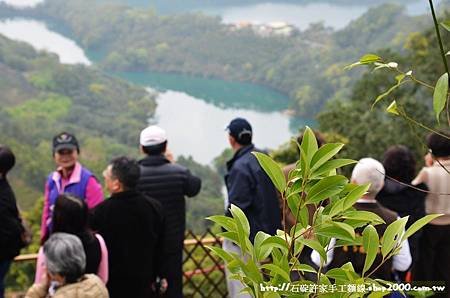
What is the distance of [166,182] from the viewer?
254 cm

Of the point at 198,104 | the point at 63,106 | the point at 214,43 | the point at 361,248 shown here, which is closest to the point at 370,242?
the point at 361,248

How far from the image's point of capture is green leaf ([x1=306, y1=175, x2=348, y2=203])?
0.67m

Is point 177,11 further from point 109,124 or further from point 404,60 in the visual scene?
point 404,60

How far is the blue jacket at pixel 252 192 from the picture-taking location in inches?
98.4

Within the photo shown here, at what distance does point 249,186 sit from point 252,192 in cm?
3

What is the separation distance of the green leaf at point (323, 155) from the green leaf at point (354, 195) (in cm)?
5

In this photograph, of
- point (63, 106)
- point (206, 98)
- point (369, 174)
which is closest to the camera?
point (369, 174)

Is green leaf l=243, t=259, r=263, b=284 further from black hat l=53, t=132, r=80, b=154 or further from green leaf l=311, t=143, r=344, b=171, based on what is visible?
black hat l=53, t=132, r=80, b=154

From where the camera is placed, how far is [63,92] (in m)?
32.5

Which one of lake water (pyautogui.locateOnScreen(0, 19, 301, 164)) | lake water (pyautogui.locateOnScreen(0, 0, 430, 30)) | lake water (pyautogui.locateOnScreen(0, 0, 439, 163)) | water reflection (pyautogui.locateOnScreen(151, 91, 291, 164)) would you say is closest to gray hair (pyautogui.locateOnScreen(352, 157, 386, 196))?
lake water (pyautogui.locateOnScreen(0, 0, 439, 163))

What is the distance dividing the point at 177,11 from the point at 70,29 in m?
8.06

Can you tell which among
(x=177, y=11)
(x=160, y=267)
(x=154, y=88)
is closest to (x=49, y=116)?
(x=154, y=88)

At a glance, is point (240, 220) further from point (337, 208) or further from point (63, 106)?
point (63, 106)

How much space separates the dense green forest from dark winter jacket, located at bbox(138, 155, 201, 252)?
101 ft
